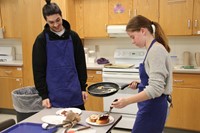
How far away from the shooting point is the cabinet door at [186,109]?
10.2 feet

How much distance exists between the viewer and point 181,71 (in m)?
3.09

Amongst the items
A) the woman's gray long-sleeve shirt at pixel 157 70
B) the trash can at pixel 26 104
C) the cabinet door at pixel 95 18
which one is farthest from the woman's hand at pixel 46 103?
the cabinet door at pixel 95 18

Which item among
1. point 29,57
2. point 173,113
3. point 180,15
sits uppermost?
point 180,15

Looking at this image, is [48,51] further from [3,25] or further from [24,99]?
[3,25]

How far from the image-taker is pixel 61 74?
6.45ft

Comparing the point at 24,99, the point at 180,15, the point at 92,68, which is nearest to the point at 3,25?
the point at 92,68

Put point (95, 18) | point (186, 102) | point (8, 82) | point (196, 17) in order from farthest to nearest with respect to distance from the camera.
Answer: point (8, 82) → point (95, 18) → point (196, 17) → point (186, 102)

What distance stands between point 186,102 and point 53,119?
212cm

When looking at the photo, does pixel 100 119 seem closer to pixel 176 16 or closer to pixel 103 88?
pixel 103 88

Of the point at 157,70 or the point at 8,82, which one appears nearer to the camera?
the point at 157,70

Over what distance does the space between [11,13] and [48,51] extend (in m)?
2.91

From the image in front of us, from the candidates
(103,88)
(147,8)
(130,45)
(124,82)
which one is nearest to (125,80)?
(124,82)

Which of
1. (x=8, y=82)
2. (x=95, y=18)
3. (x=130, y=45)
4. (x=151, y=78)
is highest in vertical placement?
(x=95, y=18)

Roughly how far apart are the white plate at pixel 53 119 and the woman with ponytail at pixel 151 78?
369 millimetres
